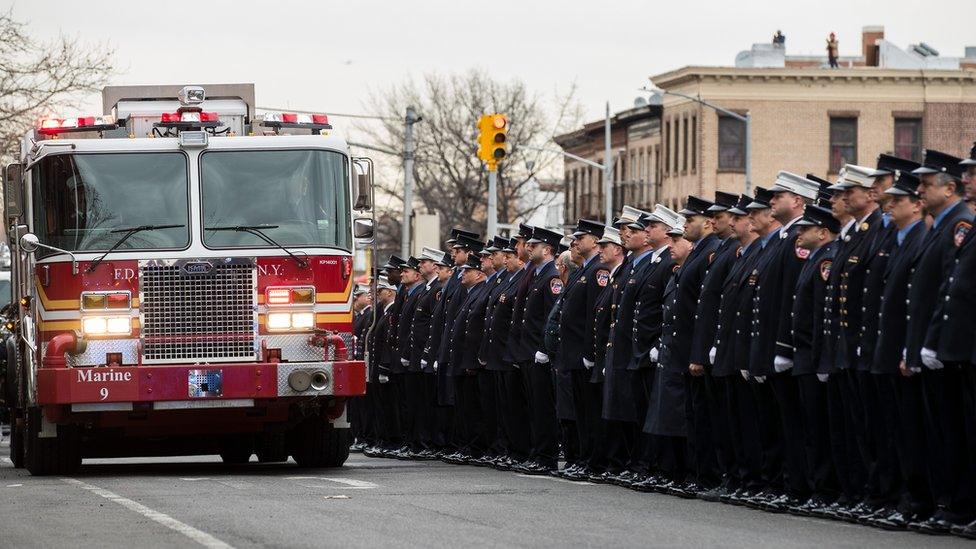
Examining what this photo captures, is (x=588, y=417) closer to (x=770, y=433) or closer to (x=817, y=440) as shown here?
(x=770, y=433)

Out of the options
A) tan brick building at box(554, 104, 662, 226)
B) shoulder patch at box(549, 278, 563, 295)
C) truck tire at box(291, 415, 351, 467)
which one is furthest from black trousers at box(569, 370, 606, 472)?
tan brick building at box(554, 104, 662, 226)

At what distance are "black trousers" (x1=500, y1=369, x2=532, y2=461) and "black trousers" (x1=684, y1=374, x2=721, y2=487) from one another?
4.11 m

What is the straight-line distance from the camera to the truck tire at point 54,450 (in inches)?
746

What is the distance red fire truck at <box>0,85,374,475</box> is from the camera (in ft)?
58.9

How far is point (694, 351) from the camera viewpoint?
15516 millimetres

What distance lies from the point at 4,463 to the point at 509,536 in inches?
466

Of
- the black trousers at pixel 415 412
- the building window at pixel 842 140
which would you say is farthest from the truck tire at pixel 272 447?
the building window at pixel 842 140

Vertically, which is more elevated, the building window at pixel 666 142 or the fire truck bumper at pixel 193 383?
the building window at pixel 666 142

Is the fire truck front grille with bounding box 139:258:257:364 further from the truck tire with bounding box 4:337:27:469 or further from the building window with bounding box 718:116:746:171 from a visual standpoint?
the building window with bounding box 718:116:746:171

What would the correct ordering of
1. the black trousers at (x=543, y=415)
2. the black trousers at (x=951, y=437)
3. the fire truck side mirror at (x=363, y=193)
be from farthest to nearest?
1. the black trousers at (x=543, y=415)
2. the fire truck side mirror at (x=363, y=193)
3. the black trousers at (x=951, y=437)

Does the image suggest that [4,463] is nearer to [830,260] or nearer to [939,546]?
[830,260]

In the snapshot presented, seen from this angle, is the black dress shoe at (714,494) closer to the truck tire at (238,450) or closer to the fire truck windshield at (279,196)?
the fire truck windshield at (279,196)

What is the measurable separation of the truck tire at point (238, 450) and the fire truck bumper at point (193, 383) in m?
2.81

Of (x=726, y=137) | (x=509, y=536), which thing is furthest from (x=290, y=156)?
(x=726, y=137)
